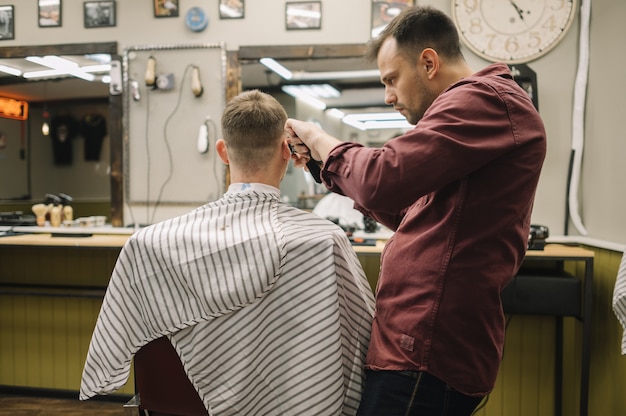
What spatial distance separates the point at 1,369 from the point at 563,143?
3.97 m

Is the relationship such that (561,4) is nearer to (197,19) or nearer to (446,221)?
(197,19)

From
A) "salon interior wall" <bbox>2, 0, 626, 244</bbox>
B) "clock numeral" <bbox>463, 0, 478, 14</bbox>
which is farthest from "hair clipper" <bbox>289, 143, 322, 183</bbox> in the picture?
"clock numeral" <bbox>463, 0, 478, 14</bbox>

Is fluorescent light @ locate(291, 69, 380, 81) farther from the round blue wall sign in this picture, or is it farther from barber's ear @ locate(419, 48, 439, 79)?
barber's ear @ locate(419, 48, 439, 79)

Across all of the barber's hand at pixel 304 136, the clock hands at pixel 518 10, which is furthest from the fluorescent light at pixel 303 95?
the barber's hand at pixel 304 136

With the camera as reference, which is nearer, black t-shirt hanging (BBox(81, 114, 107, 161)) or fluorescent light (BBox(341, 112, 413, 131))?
black t-shirt hanging (BBox(81, 114, 107, 161))

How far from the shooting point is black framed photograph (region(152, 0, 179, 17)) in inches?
131

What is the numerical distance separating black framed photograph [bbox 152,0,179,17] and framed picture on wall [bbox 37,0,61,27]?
0.72 meters

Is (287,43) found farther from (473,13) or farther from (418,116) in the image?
(418,116)

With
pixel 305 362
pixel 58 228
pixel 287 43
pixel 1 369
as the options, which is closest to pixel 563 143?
pixel 287 43

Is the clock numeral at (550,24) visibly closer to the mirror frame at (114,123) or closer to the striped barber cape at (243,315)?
the striped barber cape at (243,315)

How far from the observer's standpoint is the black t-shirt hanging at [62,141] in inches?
269

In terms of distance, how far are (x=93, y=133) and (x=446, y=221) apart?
664cm

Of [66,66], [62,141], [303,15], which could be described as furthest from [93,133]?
[303,15]

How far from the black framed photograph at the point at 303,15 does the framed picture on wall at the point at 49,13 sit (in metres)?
1.63
